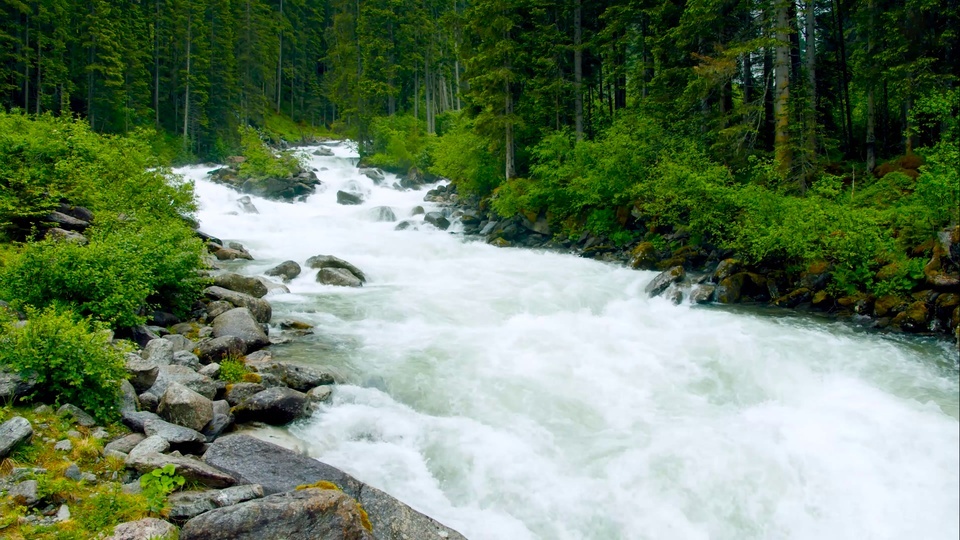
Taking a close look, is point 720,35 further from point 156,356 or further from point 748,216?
point 156,356

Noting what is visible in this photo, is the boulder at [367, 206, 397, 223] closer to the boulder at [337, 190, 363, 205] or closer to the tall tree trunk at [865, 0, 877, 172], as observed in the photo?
the boulder at [337, 190, 363, 205]

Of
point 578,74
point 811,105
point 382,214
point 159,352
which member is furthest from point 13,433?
point 382,214

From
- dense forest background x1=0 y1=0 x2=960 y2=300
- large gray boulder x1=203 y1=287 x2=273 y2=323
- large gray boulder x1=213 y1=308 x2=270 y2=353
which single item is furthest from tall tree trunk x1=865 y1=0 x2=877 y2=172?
large gray boulder x1=213 y1=308 x2=270 y2=353

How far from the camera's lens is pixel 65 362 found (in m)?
6.14

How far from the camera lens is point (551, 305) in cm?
1378

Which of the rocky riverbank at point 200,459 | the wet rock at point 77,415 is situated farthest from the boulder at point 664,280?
the wet rock at point 77,415

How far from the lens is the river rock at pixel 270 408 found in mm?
7438

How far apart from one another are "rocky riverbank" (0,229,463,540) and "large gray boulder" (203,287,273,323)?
249cm

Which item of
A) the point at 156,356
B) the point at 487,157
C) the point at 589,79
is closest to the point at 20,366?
Answer: the point at 156,356

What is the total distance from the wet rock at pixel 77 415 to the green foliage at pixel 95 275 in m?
1.64

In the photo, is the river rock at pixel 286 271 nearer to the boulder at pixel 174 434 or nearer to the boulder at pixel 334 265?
the boulder at pixel 334 265

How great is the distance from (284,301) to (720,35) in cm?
1551

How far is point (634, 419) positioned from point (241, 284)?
9363 mm

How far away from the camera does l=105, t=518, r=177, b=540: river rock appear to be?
432 centimetres
